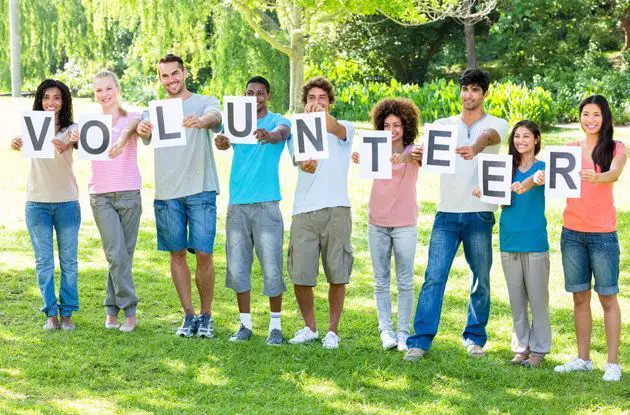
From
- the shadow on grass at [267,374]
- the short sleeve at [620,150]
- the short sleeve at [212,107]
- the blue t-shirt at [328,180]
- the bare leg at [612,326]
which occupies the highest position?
the short sleeve at [212,107]

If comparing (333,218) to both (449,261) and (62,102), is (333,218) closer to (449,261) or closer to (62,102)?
(449,261)

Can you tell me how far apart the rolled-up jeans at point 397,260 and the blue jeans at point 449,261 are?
191 millimetres

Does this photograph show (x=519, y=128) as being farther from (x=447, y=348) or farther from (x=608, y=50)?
(x=608, y=50)

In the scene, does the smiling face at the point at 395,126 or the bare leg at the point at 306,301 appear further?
the bare leg at the point at 306,301

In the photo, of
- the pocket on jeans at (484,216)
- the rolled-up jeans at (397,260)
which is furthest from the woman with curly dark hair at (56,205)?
the pocket on jeans at (484,216)

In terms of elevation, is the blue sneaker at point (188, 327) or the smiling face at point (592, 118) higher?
the smiling face at point (592, 118)

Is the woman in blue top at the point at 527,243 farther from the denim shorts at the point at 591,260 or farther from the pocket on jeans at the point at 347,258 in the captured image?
the pocket on jeans at the point at 347,258

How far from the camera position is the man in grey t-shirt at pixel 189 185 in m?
6.91

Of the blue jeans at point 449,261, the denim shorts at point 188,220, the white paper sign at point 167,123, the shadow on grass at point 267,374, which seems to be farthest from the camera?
the denim shorts at point 188,220

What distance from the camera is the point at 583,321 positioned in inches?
252

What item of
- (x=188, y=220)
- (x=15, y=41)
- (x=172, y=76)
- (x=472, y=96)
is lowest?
(x=188, y=220)

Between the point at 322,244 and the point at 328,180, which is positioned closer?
the point at 328,180

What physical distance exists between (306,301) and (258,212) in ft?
2.09

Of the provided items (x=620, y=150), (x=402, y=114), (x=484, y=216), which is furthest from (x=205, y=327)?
(x=620, y=150)
